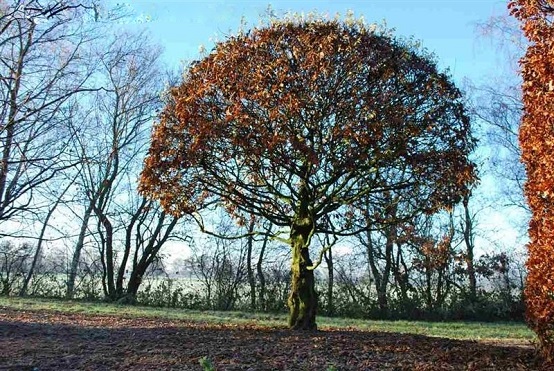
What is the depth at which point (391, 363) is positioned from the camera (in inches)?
200

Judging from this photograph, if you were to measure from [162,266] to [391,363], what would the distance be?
14625mm

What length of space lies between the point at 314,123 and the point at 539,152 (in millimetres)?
2664

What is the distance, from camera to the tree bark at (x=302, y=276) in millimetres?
7548

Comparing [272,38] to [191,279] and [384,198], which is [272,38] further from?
[191,279]

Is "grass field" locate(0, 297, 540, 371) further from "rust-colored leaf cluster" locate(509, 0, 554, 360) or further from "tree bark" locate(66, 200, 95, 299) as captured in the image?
"tree bark" locate(66, 200, 95, 299)

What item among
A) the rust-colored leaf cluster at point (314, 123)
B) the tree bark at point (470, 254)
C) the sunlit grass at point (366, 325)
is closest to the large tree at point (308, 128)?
the rust-colored leaf cluster at point (314, 123)

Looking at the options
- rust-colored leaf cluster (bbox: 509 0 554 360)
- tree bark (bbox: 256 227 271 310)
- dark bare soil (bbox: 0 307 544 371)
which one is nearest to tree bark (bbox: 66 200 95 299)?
tree bark (bbox: 256 227 271 310)

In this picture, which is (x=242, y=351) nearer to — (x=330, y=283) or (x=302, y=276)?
(x=302, y=276)

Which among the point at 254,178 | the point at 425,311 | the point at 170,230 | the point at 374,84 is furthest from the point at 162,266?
the point at 374,84

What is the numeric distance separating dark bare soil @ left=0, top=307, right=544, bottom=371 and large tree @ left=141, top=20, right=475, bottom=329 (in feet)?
5.13

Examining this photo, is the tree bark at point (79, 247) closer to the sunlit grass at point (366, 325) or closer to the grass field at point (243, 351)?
the sunlit grass at point (366, 325)

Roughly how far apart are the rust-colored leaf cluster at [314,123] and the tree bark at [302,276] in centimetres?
17

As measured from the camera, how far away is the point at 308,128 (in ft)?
22.0

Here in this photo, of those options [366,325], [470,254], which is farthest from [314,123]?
[470,254]
